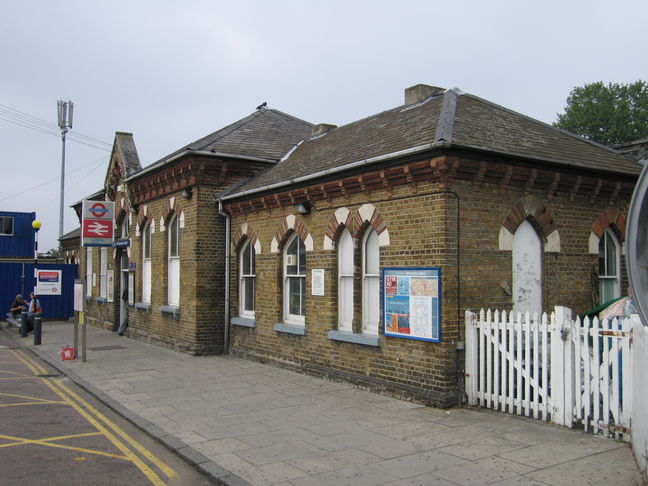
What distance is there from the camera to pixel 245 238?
15383 millimetres

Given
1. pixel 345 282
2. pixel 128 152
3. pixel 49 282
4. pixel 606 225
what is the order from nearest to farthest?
pixel 606 225 → pixel 345 282 → pixel 128 152 → pixel 49 282

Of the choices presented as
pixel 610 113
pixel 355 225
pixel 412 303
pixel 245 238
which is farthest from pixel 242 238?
pixel 610 113

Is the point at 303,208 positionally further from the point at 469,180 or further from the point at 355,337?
the point at 469,180

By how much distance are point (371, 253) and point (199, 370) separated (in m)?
4.89

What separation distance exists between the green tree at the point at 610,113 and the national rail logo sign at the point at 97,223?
41.2 metres

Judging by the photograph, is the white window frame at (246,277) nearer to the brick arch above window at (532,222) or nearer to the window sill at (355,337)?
the window sill at (355,337)

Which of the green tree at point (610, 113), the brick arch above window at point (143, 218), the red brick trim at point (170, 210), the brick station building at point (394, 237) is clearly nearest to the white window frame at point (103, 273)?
the brick arch above window at point (143, 218)

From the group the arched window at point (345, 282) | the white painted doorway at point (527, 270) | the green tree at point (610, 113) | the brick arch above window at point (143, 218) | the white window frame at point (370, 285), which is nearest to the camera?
the white painted doorway at point (527, 270)

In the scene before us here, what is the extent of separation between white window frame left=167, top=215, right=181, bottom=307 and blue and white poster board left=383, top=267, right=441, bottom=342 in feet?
28.9

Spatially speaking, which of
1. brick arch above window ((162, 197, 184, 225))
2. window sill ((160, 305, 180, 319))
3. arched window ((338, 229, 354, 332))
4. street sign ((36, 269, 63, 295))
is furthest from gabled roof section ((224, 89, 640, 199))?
street sign ((36, 269, 63, 295))

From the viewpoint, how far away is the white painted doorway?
10.4m

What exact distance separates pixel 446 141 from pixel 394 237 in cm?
201

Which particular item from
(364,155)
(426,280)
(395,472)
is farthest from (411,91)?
(395,472)

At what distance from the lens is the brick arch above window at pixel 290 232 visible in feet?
41.5
